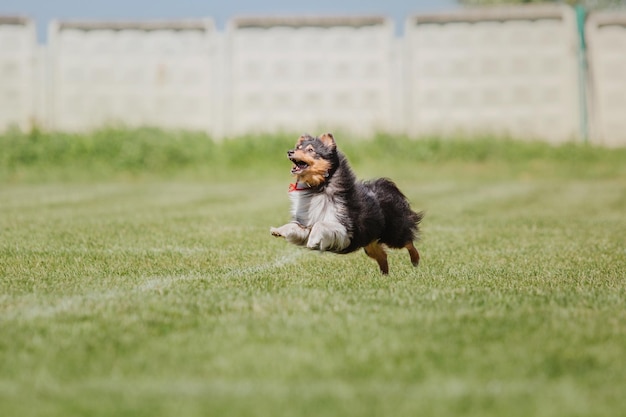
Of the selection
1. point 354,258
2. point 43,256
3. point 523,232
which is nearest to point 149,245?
point 43,256

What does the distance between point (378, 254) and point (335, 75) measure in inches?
531

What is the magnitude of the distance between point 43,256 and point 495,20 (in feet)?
47.8

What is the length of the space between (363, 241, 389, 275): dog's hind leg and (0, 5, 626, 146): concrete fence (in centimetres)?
1310

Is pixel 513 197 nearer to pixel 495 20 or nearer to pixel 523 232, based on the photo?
pixel 523 232

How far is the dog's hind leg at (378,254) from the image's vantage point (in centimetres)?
626

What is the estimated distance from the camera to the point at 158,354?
3727 millimetres

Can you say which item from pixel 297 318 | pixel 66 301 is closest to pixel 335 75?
pixel 66 301

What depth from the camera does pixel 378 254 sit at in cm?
632

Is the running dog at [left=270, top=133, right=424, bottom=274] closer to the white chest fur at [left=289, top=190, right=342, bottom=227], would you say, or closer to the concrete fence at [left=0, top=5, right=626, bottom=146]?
the white chest fur at [left=289, top=190, right=342, bottom=227]

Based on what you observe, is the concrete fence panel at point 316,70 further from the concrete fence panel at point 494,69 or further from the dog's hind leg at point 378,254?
the dog's hind leg at point 378,254

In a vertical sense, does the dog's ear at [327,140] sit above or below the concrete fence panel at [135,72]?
below

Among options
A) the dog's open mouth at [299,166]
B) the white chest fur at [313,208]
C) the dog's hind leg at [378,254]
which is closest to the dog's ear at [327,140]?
the dog's open mouth at [299,166]

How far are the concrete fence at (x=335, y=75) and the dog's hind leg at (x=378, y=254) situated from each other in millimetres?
13103

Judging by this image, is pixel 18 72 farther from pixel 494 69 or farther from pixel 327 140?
pixel 327 140
